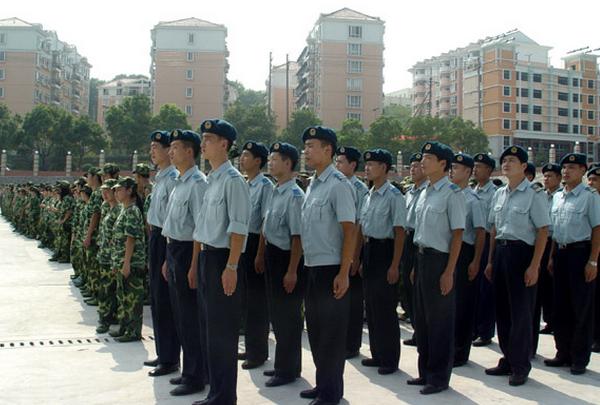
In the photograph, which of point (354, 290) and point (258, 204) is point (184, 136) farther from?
point (354, 290)

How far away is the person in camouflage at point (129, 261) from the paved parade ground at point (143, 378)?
22cm

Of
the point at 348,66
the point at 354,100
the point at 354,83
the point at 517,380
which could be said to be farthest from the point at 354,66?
the point at 517,380

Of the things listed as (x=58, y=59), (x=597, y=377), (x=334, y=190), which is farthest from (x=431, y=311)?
(x=58, y=59)

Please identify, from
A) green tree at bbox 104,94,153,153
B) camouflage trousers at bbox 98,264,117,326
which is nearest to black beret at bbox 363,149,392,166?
camouflage trousers at bbox 98,264,117,326

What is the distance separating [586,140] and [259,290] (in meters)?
65.7

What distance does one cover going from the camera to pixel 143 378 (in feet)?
15.6

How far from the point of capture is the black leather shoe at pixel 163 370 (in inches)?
188

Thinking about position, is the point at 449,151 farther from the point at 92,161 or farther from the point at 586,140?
the point at 586,140

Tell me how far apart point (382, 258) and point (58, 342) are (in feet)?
10.7

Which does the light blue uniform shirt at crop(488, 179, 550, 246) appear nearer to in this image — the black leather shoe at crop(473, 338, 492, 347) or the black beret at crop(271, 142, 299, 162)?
the black leather shoe at crop(473, 338, 492, 347)

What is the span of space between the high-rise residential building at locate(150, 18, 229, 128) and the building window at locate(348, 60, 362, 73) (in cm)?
1249

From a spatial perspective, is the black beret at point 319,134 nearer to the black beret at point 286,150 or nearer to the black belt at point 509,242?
the black beret at point 286,150

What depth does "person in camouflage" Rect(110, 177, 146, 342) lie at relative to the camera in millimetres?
5879

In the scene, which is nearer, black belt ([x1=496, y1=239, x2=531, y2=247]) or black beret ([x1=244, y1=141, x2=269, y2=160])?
black belt ([x1=496, y1=239, x2=531, y2=247])
